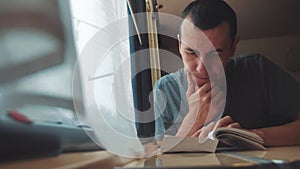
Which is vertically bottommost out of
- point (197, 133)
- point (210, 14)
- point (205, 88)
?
point (197, 133)

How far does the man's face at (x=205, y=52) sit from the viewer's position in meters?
0.92

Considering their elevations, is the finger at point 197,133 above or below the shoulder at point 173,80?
below

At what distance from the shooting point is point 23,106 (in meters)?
0.21

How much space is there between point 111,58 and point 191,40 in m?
0.34

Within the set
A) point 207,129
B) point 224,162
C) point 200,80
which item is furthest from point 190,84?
point 224,162

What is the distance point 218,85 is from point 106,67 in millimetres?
440

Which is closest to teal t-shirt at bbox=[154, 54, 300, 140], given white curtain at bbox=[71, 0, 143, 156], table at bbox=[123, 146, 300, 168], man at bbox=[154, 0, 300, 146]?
Answer: man at bbox=[154, 0, 300, 146]

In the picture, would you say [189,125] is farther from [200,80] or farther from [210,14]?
[210,14]

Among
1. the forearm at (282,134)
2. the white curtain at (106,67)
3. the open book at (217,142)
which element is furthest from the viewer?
the forearm at (282,134)

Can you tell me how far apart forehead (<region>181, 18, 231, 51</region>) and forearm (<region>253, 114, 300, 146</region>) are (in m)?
0.28

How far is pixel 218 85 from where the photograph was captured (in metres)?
0.93

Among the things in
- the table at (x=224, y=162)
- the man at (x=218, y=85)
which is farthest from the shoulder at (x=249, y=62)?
the table at (x=224, y=162)

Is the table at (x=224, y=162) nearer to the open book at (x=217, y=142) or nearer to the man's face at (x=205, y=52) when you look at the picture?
A: the open book at (x=217, y=142)

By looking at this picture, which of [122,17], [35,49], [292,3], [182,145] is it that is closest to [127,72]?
[122,17]
